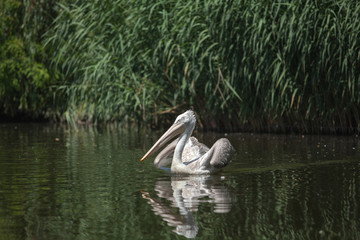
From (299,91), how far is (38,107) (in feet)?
38.5

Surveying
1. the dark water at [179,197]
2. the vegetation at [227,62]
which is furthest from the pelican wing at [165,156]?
the vegetation at [227,62]

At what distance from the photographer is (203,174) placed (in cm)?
790

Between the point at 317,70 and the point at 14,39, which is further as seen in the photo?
the point at 14,39

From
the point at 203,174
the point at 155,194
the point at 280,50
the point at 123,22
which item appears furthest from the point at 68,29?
the point at 155,194

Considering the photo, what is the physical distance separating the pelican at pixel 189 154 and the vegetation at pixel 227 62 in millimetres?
4085

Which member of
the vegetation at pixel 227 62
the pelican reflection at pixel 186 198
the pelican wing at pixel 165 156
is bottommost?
the pelican reflection at pixel 186 198

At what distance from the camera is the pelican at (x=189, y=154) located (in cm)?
771

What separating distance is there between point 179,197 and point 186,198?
3.5 inches

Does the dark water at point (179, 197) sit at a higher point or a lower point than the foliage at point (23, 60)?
lower

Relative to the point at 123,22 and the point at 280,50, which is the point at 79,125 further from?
the point at 280,50

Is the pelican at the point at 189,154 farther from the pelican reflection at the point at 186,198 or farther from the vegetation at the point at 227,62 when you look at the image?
the vegetation at the point at 227,62

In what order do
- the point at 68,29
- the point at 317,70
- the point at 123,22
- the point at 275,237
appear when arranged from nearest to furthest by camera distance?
the point at 275,237 → the point at 317,70 → the point at 123,22 → the point at 68,29

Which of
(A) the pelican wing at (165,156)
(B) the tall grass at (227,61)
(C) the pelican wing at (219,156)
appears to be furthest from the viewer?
(B) the tall grass at (227,61)

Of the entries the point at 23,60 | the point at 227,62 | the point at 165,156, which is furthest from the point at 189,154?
the point at 23,60
